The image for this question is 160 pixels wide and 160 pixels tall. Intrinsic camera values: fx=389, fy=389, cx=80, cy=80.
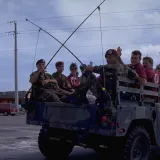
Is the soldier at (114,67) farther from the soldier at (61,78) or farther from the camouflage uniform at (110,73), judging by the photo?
the soldier at (61,78)

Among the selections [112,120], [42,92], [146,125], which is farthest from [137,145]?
[42,92]

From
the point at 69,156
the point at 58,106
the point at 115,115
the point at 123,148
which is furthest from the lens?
the point at 69,156

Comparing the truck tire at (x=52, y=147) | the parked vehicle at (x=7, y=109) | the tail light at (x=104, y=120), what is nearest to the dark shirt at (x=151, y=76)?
the tail light at (x=104, y=120)

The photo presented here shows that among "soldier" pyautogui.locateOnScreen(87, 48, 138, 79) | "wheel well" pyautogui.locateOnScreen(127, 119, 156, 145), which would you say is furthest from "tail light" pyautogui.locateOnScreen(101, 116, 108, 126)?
"soldier" pyautogui.locateOnScreen(87, 48, 138, 79)

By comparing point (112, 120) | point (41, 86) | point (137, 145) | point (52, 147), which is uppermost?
point (41, 86)

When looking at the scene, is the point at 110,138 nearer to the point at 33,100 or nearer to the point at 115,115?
the point at 115,115

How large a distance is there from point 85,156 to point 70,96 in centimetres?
249

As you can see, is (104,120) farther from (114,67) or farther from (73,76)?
(73,76)

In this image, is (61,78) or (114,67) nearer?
(114,67)

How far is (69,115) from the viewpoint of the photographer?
773 centimetres

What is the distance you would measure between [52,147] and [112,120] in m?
2.36

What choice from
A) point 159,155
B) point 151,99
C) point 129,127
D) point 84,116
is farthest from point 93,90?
point 159,155

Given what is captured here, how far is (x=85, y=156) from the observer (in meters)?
9.88

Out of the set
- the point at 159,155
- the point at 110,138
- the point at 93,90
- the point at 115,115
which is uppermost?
the point at 93,90
